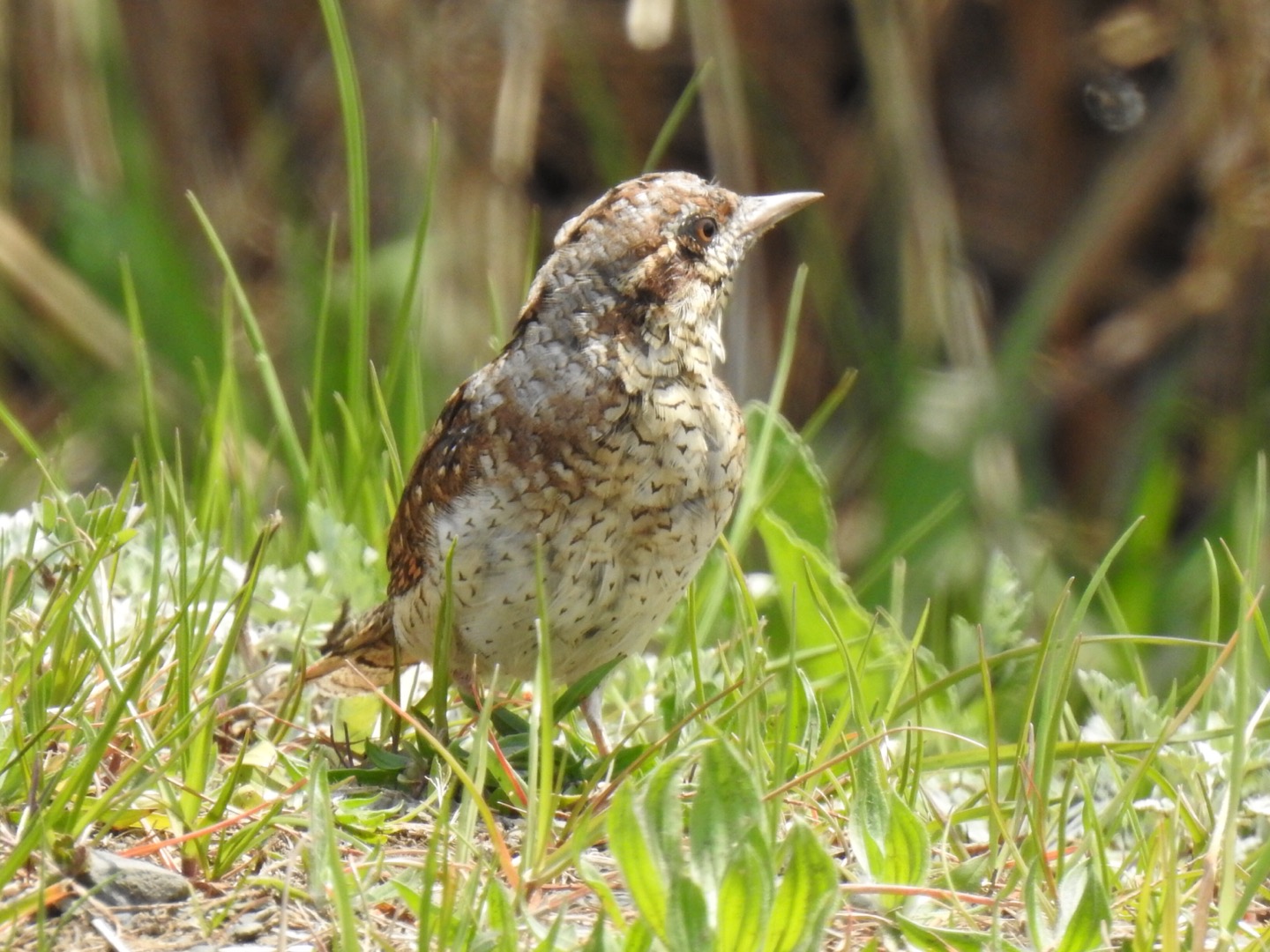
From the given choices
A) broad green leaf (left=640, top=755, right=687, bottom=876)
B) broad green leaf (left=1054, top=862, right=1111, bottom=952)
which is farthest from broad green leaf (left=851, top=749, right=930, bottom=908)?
broad green leaf (left=640, top=755, right=687, bottom=876)

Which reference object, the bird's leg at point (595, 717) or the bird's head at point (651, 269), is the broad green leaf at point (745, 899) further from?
the bird's head at point (651, 269)

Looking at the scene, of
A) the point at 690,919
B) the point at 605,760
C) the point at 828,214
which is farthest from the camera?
the point at 828,214

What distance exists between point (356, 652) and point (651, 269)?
986 mm

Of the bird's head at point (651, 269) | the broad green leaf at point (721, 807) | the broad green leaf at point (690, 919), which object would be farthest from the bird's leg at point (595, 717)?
the broad green leaf at point (690, 919)

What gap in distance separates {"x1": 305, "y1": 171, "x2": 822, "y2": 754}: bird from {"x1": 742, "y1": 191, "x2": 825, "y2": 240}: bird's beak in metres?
0.04

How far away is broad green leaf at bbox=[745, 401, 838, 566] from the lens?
3.66m

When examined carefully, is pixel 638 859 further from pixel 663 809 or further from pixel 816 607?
pixel 816 607

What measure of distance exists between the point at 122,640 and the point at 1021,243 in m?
5.63

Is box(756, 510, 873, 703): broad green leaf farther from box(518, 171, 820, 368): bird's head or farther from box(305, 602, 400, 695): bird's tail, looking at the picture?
box(305, 602, 400, 695): bird's tail

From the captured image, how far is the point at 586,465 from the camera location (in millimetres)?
2932

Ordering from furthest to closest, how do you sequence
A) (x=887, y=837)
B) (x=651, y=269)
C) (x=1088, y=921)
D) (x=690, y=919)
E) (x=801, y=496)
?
(x=801, y=496)
(x=651, y=269)
(x=887, y=837)
(x=1088, y=921)
(x=690, y=919)

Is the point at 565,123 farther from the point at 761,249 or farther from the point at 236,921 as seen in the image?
the point at 236,921

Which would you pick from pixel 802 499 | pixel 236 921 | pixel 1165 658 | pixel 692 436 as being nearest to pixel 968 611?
pixel 1165 658

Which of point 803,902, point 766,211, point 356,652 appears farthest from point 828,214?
point 803,902
